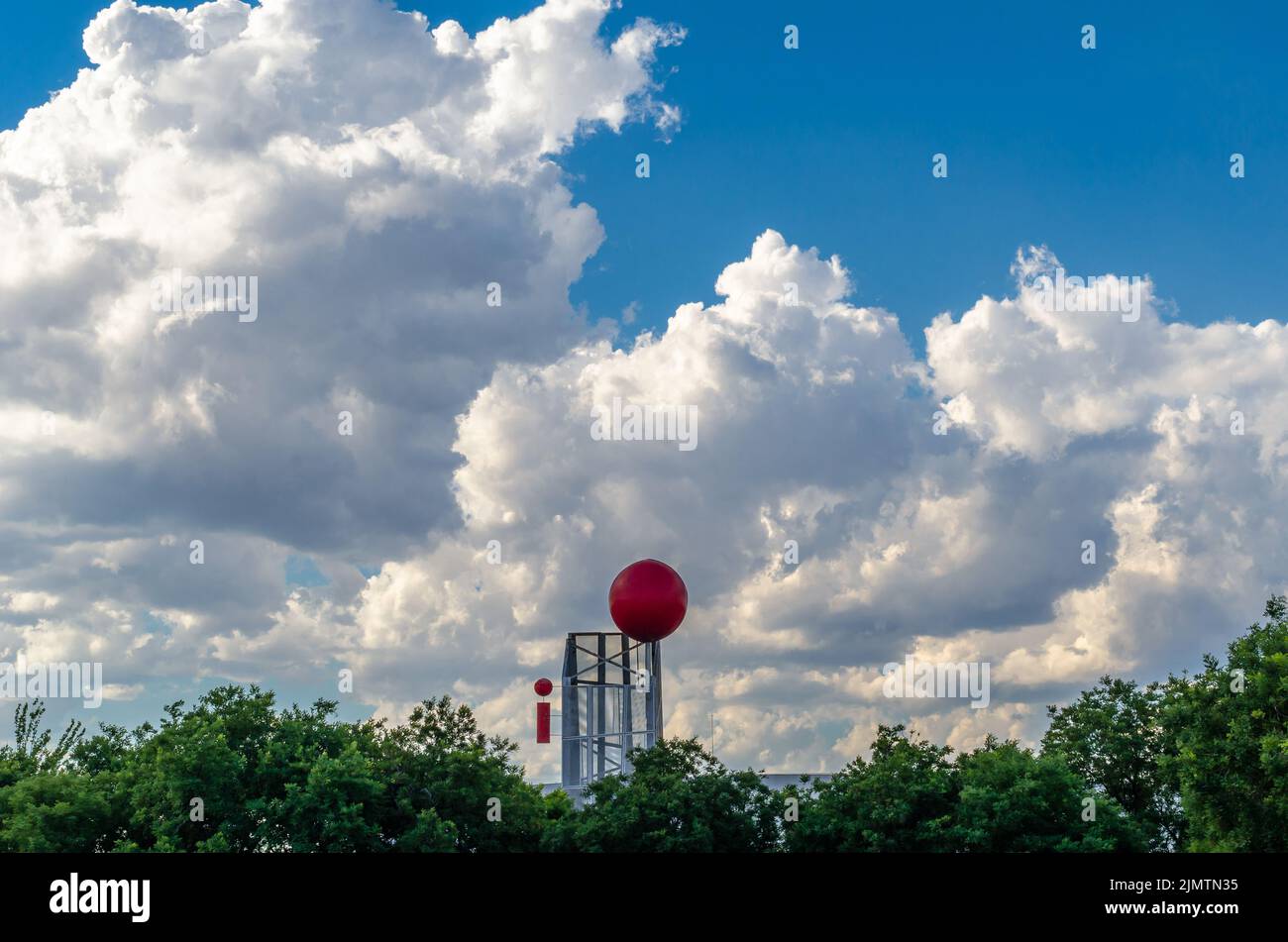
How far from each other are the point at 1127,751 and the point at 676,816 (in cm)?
1329

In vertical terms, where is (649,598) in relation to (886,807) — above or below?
above

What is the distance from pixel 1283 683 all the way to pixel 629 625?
53.8ft

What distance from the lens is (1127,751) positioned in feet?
103

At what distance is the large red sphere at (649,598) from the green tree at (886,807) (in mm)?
7497

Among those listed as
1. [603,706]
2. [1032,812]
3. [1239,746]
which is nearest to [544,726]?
[603,706]

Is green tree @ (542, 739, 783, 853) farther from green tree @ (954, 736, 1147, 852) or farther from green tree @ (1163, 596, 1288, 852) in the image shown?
green tree @ (1163, 596, 1288, 852)

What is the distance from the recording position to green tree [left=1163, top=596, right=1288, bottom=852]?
84.9 ft

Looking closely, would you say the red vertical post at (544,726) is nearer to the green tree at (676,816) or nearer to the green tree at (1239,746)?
the green tree at (676,816)

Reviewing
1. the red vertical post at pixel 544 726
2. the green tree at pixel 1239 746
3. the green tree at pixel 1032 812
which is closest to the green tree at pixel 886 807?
the green tree at pixel 1032 812

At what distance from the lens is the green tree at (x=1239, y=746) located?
25.9 metres

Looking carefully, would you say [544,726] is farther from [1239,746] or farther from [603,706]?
[1239,746]

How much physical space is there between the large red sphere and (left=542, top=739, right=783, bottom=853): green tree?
236 inches
